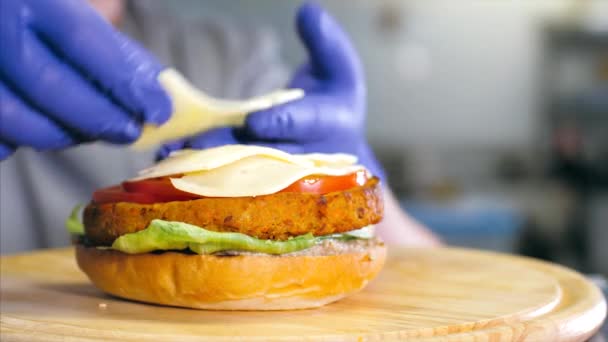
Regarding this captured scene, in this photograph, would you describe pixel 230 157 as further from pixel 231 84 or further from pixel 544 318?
pixel 231 84

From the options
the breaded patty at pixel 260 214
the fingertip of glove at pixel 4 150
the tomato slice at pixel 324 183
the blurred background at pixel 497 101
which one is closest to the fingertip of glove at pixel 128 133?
the fingertip of glove at pixel 4 150

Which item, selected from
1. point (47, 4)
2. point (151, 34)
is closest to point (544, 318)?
point (47, 4)

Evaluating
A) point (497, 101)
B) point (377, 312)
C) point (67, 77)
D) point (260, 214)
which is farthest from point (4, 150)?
point (497, 101)

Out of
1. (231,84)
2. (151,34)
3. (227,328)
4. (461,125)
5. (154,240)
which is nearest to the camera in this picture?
(227,328)

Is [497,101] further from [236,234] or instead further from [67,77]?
[236,234]

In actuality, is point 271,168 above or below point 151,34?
below
